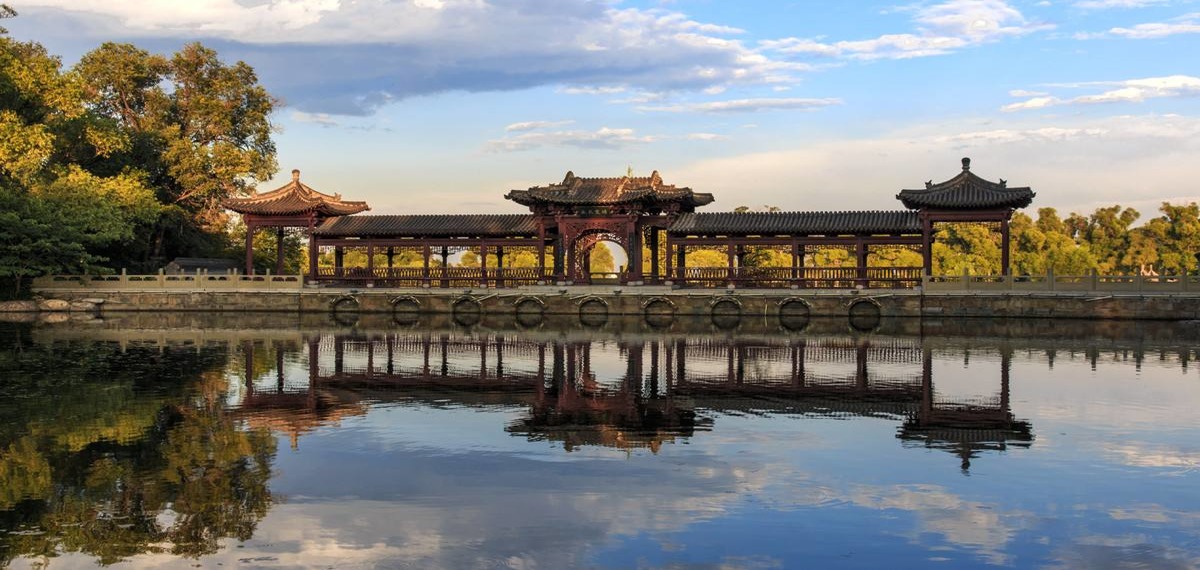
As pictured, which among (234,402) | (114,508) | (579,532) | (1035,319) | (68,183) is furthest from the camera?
(68,183)

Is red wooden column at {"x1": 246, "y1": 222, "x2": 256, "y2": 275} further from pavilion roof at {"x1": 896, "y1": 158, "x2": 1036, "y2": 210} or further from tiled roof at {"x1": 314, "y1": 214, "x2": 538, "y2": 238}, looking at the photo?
pavilion roof at {"x1": 896, "y1": 158, "x2": 1036, "y2": 210}

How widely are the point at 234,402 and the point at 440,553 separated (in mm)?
9380

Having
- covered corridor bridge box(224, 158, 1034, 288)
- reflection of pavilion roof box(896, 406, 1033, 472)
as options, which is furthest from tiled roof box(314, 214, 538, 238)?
reflection of pavilion roof box(896, 406, 1033, 472)

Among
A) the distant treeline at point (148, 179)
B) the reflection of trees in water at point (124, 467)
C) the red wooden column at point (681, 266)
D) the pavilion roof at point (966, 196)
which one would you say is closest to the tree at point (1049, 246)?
the distant treeline at point (148, 179)

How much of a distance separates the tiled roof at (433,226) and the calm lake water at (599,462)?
73.6ft

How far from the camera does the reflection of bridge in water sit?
14.3m

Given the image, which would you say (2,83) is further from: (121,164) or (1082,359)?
(1082,359)

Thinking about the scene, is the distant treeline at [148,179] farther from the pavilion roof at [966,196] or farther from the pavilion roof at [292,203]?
the pavilion roof at [966,196]

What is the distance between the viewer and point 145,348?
26.3 meters

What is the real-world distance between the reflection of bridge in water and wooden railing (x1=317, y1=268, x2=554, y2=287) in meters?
15.3

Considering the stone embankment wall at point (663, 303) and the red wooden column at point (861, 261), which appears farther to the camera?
the red wooden column at point (861, 261)

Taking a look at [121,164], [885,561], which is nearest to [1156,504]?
[885,561]

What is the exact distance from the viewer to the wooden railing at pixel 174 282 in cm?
4547

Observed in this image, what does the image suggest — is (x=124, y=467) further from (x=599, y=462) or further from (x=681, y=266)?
(x=681, y=266)
